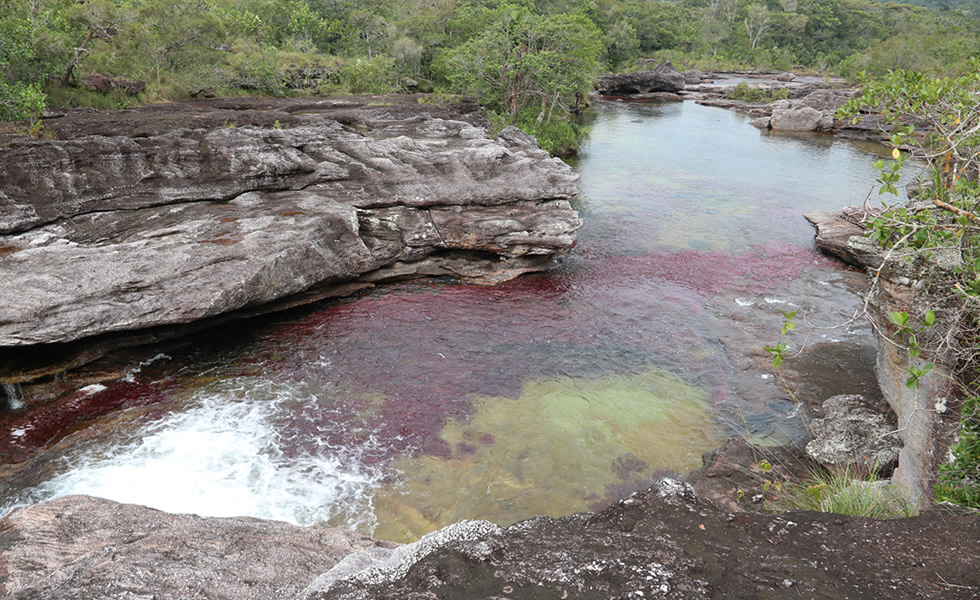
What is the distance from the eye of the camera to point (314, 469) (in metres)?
8.34

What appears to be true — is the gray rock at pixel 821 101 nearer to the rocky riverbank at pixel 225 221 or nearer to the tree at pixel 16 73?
the rocky riverbank at pixel 225 221

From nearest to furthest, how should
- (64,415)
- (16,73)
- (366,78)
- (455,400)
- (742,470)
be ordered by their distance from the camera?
(742,470) → (64,415) → (455,400) → (16,73) → (366,78)

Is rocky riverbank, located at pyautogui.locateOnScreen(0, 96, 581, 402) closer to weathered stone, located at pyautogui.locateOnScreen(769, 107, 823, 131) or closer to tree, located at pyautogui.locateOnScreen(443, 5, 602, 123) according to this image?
tree, located at pyautogui.locateOnScreen(443, 5, 602, 123)

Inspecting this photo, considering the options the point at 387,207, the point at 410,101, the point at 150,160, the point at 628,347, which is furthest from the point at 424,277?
the point at 410,101

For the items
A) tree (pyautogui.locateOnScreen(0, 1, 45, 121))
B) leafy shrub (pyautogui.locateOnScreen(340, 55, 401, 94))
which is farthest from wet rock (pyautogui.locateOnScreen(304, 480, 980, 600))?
leafy shrub (pyautogui.locateOnScreen(340, 55, 401, 94))

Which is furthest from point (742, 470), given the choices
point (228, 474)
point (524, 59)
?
point (524, 59)

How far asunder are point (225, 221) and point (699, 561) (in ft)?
37.6

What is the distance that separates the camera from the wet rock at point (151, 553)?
159 inches

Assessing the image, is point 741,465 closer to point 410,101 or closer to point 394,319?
point 394,319

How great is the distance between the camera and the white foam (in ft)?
25.1

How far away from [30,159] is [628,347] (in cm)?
1253

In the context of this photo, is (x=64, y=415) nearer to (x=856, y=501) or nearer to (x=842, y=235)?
(x=856, y=501)

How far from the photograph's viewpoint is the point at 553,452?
8.95 metres

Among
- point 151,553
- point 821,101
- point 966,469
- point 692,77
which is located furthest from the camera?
point 692,77
